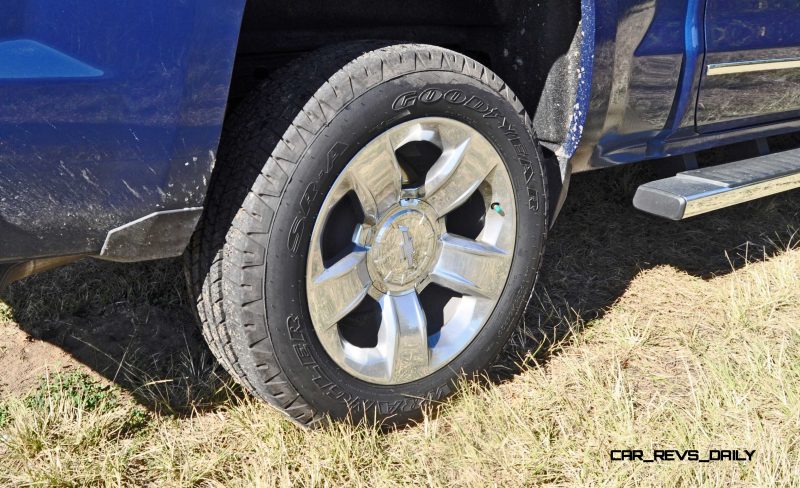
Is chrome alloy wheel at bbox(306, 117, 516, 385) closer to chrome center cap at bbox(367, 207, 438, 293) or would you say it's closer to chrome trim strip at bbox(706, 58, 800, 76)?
chrome center cap at bbox(367, 207, 438, 293)

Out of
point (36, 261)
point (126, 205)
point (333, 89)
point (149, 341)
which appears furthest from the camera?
point (149, 341)

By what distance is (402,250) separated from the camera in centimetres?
211

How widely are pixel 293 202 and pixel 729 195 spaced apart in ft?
5.19

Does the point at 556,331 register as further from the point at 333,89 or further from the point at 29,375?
the point at 29,375

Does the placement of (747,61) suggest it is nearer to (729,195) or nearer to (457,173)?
(729,195)

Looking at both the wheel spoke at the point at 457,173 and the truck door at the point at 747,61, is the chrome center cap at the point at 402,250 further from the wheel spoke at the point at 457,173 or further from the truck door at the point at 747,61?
the truck door at the point at 747,61

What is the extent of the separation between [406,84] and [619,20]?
0.75m

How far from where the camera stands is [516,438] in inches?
80.3

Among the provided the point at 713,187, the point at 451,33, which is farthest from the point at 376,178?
the point at 713,187

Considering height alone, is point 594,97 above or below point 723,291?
above

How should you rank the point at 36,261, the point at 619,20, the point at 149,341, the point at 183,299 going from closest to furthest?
1. the point at 36,261
2. the point at 619,20
3. the point at 149,341
4. the point at 183,299

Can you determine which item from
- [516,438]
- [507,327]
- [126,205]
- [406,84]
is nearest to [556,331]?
[507,327]

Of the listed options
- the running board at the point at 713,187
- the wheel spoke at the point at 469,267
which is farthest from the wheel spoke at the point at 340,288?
the running board at the point at 713,187

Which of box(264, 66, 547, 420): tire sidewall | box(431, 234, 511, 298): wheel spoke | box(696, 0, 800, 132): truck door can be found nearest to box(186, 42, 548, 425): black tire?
box(264, 66, 547, 420): tire sidewall
